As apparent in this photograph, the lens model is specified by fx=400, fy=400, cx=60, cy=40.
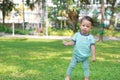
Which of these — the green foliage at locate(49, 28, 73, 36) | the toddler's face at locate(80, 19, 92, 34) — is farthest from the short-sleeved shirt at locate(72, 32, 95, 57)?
the green foliage at locate(49, 28, 73, 36)

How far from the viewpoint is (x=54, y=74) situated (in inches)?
440

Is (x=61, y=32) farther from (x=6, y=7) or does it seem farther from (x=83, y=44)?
(x=83, y=44)

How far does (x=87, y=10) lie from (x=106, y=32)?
499 inches

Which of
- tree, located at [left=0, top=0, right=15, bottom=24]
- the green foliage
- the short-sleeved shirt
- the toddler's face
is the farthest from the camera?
tree, located at [left=0, top=0, right=15, bottom=24]

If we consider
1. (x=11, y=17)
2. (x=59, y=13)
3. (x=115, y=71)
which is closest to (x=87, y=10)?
(x=59, y=13)

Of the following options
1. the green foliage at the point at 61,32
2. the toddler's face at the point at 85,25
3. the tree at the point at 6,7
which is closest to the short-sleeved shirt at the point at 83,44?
the toddler's face at the point at 85,25

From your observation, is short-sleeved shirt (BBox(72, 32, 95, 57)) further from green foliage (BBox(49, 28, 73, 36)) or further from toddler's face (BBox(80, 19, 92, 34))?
green foliage (BBox(49, 28, 73, 36))

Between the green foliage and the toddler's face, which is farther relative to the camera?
the green foliage

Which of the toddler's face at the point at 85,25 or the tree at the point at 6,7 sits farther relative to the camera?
the tree at the point at 6,7

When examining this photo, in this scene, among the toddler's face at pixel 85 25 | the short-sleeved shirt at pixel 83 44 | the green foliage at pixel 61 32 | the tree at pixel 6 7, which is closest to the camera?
the toddler's face at pixel 85 25

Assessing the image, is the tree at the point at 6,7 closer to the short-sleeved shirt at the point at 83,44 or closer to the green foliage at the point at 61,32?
the green foliage at the point at 61,32

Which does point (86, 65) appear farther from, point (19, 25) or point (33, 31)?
point (19, 25)

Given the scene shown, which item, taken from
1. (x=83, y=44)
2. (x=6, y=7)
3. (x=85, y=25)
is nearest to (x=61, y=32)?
(x=6, y=7)

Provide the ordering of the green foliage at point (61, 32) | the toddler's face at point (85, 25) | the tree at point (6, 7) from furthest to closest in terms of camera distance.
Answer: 1. the tree at point (6, 7)
2. the green foliage at point (61, 32)
3. the toddler's face at point (85, 25)
